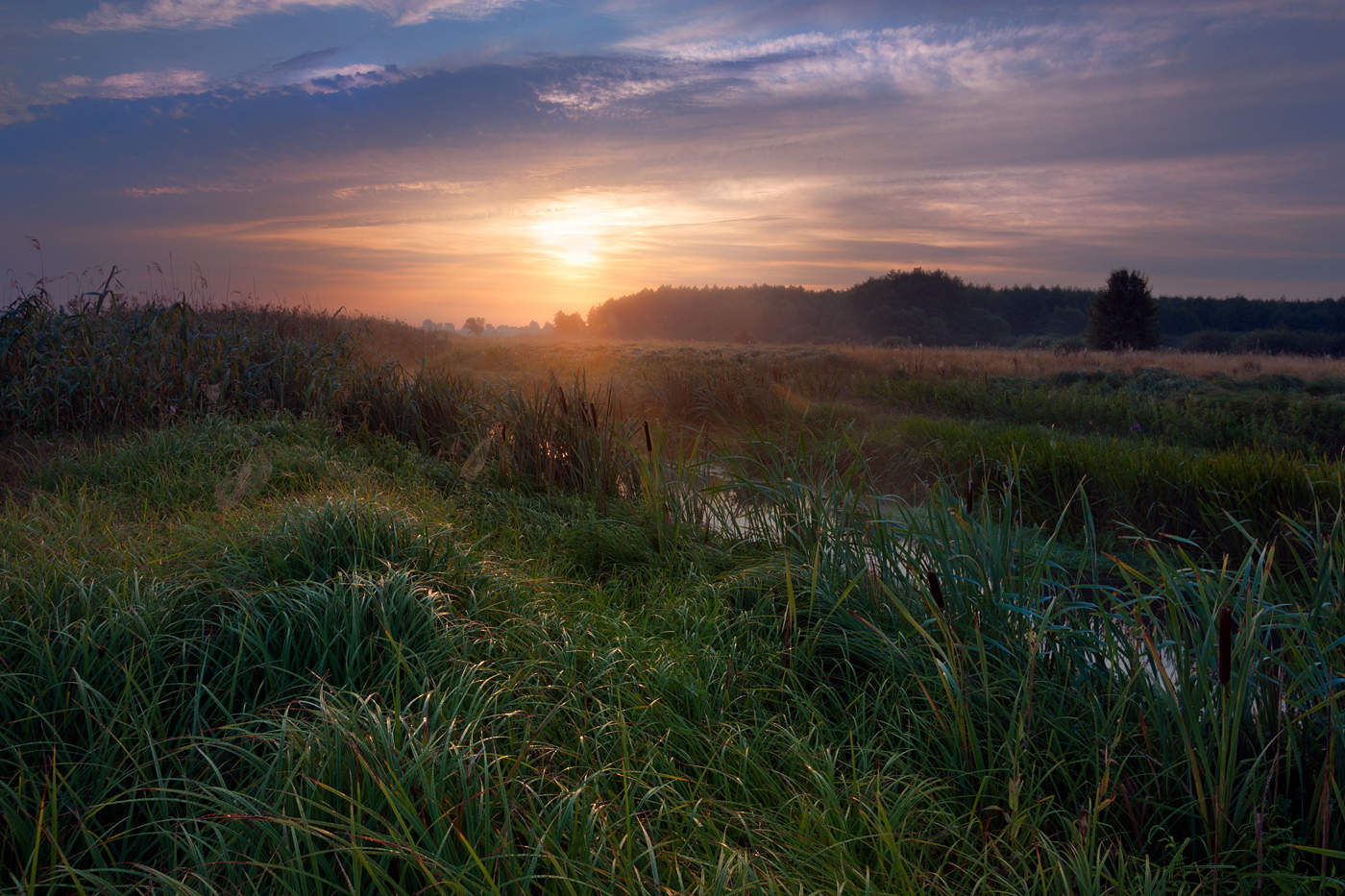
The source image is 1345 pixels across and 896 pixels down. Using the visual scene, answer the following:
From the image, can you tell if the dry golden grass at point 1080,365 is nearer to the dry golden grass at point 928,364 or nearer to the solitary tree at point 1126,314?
the dry golden grass at point 928,364

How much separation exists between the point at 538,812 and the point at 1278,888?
168 centimetres

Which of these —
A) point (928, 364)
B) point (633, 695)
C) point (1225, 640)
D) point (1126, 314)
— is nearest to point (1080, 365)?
point (928, 364)

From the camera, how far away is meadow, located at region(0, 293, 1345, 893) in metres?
1.60

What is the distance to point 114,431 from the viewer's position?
634 centimetres

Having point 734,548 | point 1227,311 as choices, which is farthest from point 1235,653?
point 1227,311

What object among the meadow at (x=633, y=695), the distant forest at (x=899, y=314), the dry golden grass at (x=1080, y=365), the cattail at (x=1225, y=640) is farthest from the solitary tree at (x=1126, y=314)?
the cattail at (x=1225, y=640)

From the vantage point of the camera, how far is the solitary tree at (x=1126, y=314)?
119ft

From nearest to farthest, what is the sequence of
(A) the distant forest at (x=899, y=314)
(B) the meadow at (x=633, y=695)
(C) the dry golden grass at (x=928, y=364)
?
(B) the meadow at (x=633, y=695) < (C) the dry golden grass at (x=928, y=364) < (A) the distant forest at (x=899, y=314)

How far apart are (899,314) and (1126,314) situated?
14969 millimetres

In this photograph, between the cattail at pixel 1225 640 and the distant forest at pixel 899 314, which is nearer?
the cattail at pixel 1225 640

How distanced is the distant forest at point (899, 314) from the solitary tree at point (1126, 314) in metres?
9.90

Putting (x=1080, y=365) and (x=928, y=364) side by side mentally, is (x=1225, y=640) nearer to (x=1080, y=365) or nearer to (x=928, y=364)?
(x=928, y=364)

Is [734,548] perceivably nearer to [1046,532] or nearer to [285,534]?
[285,534]

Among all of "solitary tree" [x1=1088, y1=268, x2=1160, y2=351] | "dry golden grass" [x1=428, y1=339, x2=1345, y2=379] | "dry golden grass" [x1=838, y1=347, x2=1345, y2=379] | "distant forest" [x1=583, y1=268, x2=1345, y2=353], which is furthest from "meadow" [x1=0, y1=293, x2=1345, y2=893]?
"distant forest" [x1=583, y1=268, x2=1345, y2=353]
